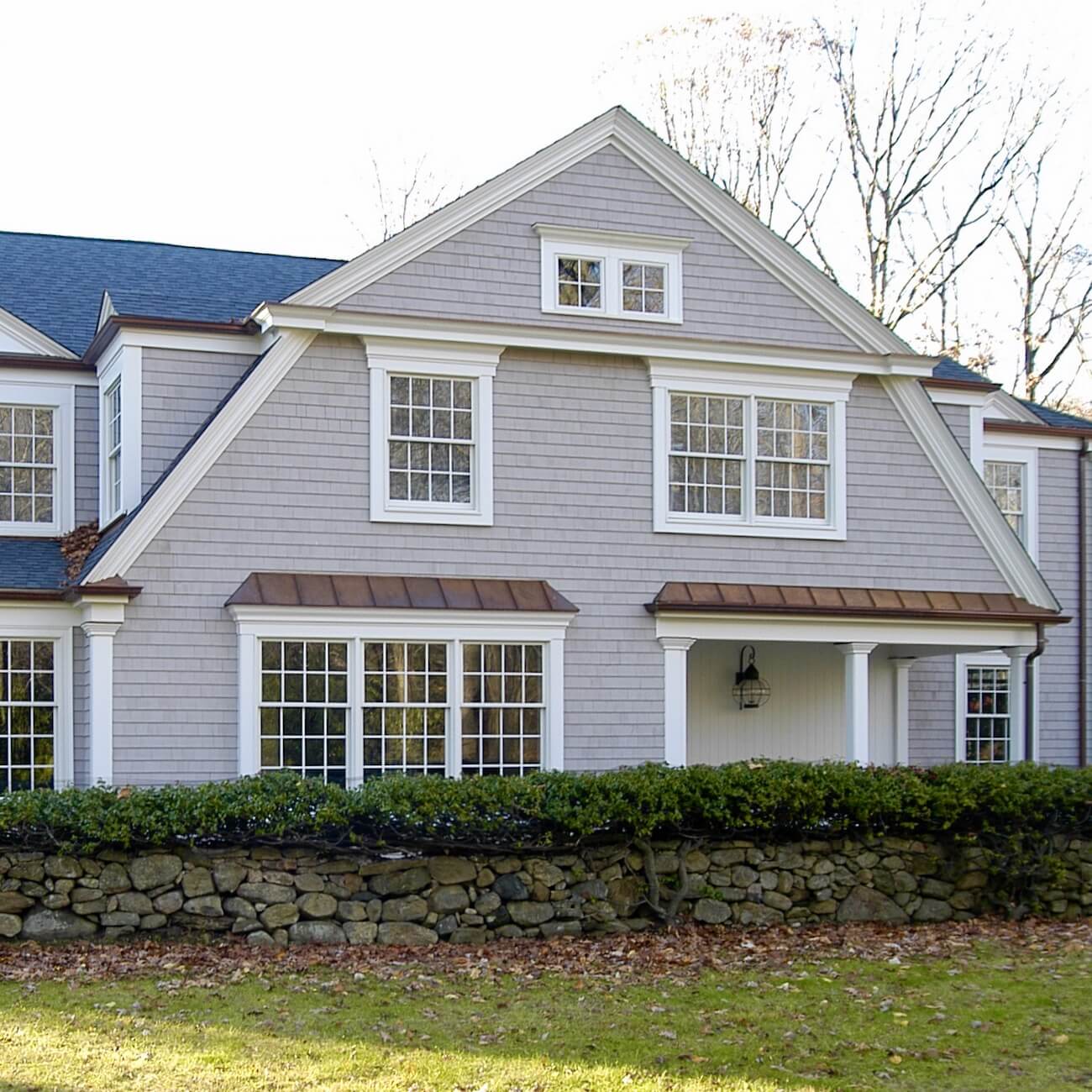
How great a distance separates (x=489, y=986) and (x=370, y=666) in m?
4.57

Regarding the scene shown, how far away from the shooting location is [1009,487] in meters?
20.1

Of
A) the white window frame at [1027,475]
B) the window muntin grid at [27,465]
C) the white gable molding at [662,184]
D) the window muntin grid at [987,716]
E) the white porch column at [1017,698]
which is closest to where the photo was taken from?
the white gable molding at [662,184]

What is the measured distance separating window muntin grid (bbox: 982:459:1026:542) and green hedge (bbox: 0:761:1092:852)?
6.04 metres

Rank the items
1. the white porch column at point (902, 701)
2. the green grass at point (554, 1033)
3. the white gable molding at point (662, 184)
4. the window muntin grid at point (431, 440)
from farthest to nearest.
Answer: the white porch column at point (902, 701), the window muntin grid at point (431, 440), the white gable molding at point (662, 184), the green grass at point (554, 1033)

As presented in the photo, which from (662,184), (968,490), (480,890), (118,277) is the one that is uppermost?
(662,184)

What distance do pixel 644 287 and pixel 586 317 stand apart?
2.53ft

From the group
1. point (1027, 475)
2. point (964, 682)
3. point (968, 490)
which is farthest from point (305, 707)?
point (1027, 475)

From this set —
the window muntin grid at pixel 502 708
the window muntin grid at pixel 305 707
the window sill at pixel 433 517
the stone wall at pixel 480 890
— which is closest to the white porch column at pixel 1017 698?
the stone wall at pixel 480 890

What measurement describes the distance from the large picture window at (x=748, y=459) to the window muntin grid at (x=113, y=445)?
17.7ft

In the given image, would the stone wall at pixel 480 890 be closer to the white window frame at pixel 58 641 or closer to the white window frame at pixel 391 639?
the white window frame at pixel 391 639

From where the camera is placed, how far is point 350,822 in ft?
39.9

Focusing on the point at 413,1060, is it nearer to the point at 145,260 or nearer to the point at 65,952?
the point at 65,952

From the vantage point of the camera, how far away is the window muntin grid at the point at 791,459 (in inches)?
647

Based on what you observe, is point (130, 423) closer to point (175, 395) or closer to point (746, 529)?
point (175, 395)
